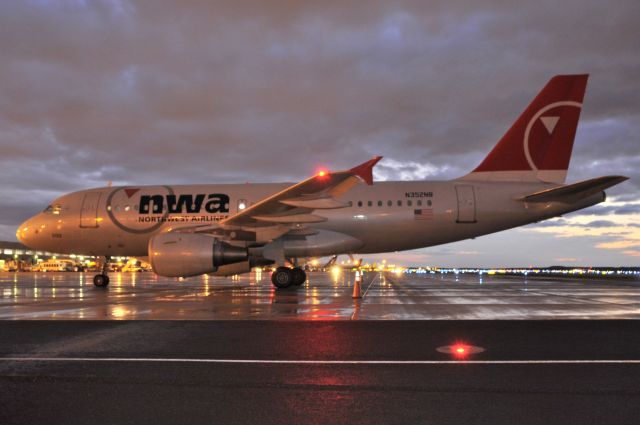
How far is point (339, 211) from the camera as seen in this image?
1930 cm

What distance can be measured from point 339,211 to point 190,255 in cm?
605

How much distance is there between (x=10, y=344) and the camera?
704 cm

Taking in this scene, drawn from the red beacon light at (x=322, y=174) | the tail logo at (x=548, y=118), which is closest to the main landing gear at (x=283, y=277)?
the red beacon light at (x=322, y=174)

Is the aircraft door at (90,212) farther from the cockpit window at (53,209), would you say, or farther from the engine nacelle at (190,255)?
the engine nacelle at (190,255)

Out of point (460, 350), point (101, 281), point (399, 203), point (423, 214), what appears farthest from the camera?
point (101, 281)

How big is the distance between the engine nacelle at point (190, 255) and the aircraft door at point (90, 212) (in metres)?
6.25

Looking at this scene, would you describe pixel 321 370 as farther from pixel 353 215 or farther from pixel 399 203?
pixel 399 203

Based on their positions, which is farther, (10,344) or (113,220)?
(113,220)

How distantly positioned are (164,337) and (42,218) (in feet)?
59.6

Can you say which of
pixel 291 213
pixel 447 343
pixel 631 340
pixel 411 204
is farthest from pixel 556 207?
pixel 447 343

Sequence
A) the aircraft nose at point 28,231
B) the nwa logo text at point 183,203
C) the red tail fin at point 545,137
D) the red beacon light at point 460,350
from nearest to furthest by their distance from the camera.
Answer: the red beacon light at point 460,350 < the red tail fin at point 545,137 < the nwa logo text at point 183,203 < the aircraft nose at point 28,231

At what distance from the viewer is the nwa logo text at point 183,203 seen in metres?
20.2

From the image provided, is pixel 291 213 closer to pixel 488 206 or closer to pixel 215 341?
pixel 488 206

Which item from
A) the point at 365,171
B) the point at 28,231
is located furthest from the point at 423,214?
the point at 28,231
